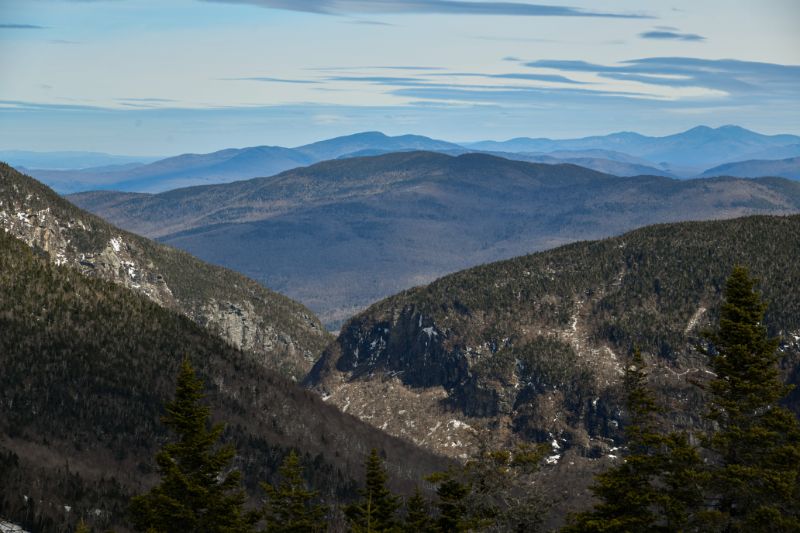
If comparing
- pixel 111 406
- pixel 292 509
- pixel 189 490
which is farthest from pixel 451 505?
pixel 111 406

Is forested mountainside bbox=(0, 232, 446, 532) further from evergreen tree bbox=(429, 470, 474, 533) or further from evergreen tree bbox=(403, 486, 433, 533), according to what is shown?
evergreen tree bbox=(429, 470, 474, 533)

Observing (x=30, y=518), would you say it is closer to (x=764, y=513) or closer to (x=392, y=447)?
(x=764, y=513)

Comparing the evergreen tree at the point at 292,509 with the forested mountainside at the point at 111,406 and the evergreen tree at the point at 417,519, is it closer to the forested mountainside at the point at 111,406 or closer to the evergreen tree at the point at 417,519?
the evergreen tree at the point at 417,519

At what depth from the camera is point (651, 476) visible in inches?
1848

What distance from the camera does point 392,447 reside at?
189125mm

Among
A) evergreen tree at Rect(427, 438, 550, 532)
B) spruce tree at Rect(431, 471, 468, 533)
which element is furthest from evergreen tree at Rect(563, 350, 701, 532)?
spruce tree at Rect(431, 471, 468, 533)

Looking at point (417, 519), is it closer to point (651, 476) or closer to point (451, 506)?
point (451, 506)

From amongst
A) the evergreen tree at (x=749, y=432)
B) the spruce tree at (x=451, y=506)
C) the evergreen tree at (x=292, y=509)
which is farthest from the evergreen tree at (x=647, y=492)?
the evergreen tree at (x=292, y=509)

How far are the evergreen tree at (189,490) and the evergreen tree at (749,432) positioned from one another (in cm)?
2385

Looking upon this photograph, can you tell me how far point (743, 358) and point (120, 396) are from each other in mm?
128362

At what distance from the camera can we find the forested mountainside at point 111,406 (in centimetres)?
11681

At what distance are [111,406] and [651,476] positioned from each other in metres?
119

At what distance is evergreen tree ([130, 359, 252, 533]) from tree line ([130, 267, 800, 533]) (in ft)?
0.18

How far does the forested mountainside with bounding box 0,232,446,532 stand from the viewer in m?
117
